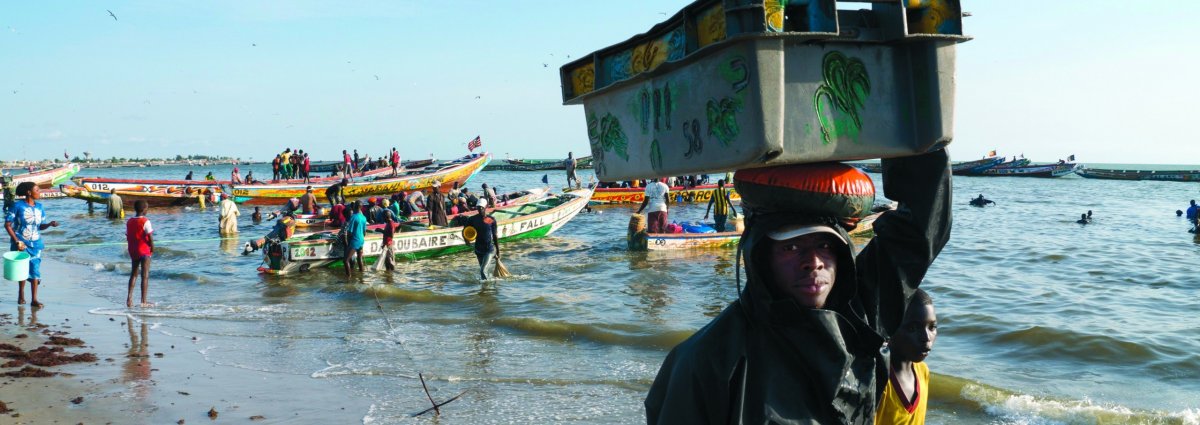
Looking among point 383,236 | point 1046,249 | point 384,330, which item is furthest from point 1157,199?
point 384,330

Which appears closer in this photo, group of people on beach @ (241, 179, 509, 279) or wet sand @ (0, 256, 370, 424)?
wet sand @ (0, 256, 370, 424)

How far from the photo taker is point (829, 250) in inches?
86.5

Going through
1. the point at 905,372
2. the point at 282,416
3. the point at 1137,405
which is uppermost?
the point at 905,372

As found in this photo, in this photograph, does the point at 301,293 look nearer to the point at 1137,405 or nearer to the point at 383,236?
the point at 383,236

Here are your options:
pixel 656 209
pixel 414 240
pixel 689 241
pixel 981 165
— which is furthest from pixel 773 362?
pixel 981 165

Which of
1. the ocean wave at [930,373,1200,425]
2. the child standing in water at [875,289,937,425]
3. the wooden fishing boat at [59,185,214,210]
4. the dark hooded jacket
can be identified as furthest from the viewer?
the wooden fishing boat at [59,185,214,210]

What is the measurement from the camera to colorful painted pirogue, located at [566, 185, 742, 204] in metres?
36.2

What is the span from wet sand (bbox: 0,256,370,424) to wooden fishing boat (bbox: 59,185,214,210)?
91.2 feet

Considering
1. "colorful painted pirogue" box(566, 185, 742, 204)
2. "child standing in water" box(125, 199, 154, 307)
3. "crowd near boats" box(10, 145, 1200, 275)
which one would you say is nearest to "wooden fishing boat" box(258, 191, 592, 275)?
"crowd near boats" box(10, 145, 1200, 275)

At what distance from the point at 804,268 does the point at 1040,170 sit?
80540 millimetres

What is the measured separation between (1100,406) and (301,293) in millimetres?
11991

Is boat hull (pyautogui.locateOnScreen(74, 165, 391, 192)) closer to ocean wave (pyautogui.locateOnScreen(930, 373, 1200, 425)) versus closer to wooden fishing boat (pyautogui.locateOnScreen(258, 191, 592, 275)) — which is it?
wooden fishing boat (pyautogui.locateOnScreen(258, 191, 592, 275))

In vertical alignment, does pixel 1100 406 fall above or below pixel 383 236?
below

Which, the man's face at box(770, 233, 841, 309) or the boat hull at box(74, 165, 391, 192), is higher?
the boat hull at box(74, 165, 391, 192)
